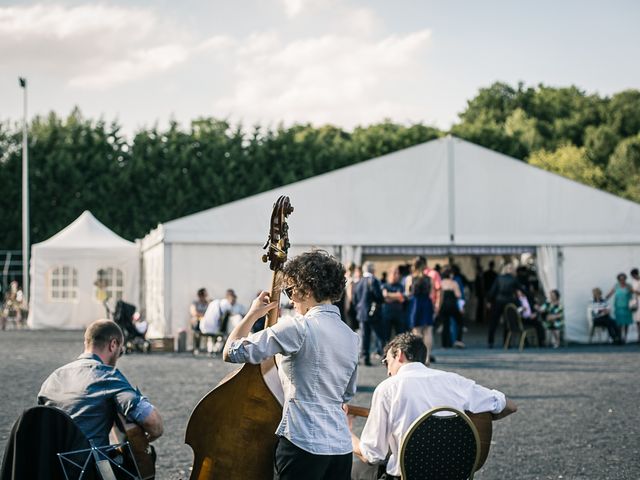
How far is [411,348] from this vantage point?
4457 millimetres

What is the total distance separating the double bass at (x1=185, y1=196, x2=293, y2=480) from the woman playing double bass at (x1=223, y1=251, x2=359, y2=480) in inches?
5.4

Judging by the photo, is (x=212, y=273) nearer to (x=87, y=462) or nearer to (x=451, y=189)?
(x=451, y=189)

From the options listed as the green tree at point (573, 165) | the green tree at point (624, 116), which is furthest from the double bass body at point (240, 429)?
the green tree at point (624, 116)

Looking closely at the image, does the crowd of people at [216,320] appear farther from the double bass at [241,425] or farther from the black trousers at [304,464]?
the black trousers at [304,464]

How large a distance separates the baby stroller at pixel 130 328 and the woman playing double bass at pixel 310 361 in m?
12.7

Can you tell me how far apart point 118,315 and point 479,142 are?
1239 inches

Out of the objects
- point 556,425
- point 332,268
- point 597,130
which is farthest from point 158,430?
point 597,130

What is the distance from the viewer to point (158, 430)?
4.00 m

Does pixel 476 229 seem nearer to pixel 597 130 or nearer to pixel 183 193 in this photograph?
pixel 183 193

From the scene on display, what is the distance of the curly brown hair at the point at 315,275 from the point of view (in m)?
3.38

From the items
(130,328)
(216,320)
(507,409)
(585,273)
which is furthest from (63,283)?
(507,409)

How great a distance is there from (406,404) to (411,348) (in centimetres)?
31

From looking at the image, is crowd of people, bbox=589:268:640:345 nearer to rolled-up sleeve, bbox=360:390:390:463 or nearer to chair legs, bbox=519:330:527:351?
chair legs, bbox=519:330:527:351

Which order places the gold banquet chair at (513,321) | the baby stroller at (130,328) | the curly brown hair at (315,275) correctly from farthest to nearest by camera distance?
the gold banquet chair at (513,321)
the baby stroller at (130,328)
the curly brown hair at (315,275)
